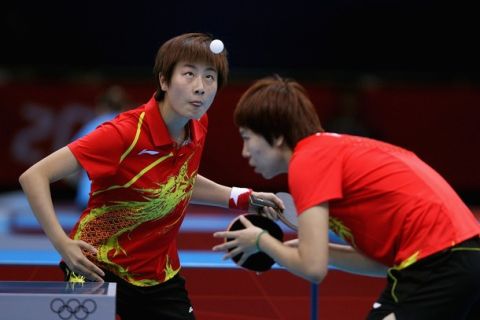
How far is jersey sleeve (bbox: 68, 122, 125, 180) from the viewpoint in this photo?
331cm

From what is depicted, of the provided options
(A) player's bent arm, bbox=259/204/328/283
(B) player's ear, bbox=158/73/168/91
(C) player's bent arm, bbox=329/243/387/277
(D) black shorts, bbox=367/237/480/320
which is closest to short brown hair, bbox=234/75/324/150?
(A) player's bent arm, bbox=259/204/328/283

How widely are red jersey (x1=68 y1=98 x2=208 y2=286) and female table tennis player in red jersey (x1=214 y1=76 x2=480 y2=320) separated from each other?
0.77 m

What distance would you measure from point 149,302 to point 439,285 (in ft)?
4.66


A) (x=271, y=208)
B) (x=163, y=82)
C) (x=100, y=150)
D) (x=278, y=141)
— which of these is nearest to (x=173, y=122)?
(x=163, y=82)

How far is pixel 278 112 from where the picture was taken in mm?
2783

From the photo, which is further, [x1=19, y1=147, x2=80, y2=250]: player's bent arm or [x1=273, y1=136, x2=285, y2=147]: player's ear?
[x1=19, y1=147, x2=80, y2=250]: player's bent arm

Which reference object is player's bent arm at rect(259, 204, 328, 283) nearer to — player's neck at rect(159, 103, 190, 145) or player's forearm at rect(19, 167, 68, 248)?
player's forearm at rect(19, 167, 68, 248)

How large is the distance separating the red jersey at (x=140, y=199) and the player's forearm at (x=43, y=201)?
1.02ft

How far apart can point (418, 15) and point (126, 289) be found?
8.78 m

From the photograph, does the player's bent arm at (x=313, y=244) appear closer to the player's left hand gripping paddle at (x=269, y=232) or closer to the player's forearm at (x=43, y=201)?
the player's left hand gripping paddle at (x=269, y=232)

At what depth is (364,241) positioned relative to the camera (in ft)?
9.27

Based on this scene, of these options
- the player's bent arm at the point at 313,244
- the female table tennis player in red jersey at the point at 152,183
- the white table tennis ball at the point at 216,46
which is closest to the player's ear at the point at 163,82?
the female table tennis player in red jersey at the point at 152,183

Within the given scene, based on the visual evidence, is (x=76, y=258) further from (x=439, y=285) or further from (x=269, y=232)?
(x=439, y=285)

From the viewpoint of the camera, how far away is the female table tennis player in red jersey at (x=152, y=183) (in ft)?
11.4
